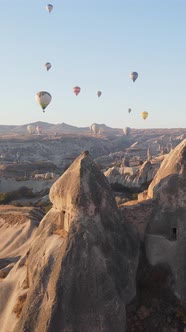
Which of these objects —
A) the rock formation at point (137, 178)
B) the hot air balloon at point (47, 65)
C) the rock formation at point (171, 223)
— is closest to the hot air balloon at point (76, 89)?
the hot air balloon at point (47, 65)

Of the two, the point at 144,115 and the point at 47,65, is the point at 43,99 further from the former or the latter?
the point at 144,115

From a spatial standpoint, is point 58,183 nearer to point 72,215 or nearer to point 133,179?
point 72,215

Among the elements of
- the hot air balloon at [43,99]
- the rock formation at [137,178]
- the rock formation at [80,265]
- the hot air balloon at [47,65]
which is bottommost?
the rock formation at [137,178]

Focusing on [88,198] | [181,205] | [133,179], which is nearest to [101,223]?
[88,198]

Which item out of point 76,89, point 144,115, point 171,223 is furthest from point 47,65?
point 171,223

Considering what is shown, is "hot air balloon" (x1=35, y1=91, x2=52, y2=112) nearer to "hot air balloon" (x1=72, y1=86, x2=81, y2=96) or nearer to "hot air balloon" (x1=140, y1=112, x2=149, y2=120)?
"hot air balloon" (x1=72, y1=86, x2=81, y2=96)

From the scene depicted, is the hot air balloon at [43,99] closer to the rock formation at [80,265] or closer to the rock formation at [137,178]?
the rock formation at [137,178]

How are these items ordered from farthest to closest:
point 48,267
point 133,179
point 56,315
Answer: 1. point 133,179
2. point 48,267
3. point 56,315

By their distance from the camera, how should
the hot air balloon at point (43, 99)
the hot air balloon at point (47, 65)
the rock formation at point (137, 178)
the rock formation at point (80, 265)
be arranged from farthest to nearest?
the hot air balloon at point (47, 65) < the hot air balloon at point (43, 99) < the rock formation at point (137, 178) < the rock formation at point (80, 265)

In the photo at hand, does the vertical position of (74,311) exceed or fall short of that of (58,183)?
it falls short
